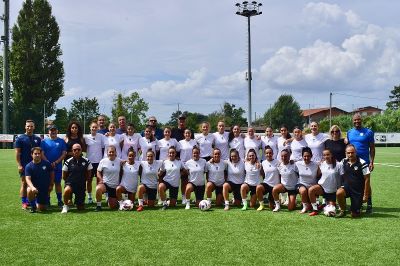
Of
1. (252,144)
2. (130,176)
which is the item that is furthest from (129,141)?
(252,144)

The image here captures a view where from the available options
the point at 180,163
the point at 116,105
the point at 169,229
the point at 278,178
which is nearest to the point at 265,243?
the point at 169,229

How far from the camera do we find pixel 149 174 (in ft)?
28.1

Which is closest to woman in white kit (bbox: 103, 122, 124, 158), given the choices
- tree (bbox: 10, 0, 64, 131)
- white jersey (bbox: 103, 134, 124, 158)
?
white jersey (bbox: 103, 134, 124, 158)

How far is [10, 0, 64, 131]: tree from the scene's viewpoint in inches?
1683

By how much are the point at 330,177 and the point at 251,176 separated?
1491mm

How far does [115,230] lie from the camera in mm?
6395

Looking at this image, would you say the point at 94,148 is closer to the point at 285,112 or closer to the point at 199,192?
the point at 199,192

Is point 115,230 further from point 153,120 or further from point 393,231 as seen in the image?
point 393,231

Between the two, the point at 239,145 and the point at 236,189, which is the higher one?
the point at 239,145

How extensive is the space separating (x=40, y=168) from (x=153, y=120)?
239cm

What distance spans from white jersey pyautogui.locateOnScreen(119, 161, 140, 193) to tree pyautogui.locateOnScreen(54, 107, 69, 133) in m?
38.0

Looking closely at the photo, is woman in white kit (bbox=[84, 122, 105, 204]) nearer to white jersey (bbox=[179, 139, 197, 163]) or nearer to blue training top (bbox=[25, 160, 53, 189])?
blue training top (bbox=[25, 160, 53, 189])

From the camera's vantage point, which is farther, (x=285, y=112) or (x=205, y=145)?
(x=285, y=112)

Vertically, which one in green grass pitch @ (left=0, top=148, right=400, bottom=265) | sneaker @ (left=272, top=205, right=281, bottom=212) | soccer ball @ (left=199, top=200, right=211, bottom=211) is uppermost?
soccer ball @ (left=199, top=200, right=211, bottom=211)
